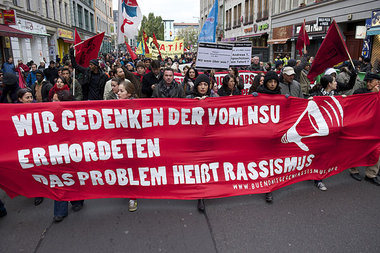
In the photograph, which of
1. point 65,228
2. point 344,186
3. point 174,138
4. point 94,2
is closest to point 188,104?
point 174,138

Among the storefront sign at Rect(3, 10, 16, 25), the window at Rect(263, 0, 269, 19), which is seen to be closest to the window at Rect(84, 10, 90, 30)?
the window at Rect(263, 0, 269, 19)

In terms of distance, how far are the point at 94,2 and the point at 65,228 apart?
167 feet

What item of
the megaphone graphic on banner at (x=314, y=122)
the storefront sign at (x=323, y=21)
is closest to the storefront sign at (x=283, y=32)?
the storefront sign at (x=323, y=21)

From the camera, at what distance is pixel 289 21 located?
2434 centimetres

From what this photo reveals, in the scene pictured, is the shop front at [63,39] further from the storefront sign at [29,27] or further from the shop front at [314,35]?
the shop front at [314,35]

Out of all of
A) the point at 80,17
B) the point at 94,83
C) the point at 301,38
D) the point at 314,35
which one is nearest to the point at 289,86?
the point at 94,83

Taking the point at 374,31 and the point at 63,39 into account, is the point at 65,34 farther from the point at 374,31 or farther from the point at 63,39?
the point at 374,31

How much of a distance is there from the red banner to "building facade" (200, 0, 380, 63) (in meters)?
11.9

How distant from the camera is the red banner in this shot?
3627 mm

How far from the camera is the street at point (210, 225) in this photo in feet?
10.2

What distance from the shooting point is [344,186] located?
452 centimetres

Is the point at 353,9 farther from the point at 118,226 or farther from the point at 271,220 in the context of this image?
the point at 118,226

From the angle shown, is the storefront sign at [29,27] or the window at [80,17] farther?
the window at [80,17]

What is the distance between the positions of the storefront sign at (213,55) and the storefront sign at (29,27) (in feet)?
54.4
